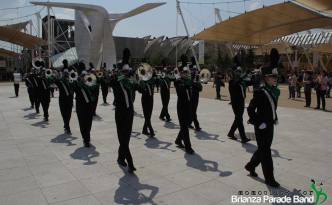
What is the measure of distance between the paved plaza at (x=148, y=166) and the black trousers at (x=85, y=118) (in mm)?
310

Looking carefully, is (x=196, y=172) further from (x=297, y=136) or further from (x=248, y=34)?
(x=248, y=34)

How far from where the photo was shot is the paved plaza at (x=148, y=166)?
16.5 ft

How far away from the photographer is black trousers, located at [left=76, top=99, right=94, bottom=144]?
8250 millimetres

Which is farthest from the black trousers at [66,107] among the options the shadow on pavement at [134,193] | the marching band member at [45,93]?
the shadow on pavement at [134,193]

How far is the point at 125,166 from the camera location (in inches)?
254

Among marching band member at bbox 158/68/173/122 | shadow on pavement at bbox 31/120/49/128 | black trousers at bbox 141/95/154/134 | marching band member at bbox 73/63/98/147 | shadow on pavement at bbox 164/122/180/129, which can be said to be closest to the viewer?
marching band member at bbox 73/63/98/147

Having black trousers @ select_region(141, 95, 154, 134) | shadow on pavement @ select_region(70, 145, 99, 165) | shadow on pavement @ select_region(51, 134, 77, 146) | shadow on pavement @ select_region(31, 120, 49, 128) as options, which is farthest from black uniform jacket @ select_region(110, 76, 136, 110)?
shadow on pavement @ select_region(31, 120, 49, 128)

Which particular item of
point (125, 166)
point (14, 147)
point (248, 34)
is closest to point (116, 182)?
point (125, 166)

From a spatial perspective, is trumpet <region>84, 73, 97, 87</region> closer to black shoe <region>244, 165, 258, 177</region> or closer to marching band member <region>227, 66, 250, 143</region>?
marching band member <region>227, 66, 250, 143</region>

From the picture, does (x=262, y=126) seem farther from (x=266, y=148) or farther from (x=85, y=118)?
(x=85, y=118)

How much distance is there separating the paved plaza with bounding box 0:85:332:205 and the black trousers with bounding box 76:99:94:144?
0.31 meters

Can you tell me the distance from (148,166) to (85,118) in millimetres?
2645

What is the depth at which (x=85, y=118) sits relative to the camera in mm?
8359

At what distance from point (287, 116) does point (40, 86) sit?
9827 mm
